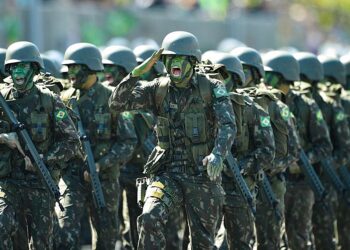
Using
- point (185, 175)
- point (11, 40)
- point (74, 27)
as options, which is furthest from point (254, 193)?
point (74, 27)

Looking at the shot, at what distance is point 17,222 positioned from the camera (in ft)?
41.2

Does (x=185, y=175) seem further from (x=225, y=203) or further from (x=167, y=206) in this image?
(x=225, y=203)

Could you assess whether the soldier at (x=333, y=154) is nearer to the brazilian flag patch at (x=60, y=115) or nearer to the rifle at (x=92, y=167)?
the rifle at (x=92, y=167)

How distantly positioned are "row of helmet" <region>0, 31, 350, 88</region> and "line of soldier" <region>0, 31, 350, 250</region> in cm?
2

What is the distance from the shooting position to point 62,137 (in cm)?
1287

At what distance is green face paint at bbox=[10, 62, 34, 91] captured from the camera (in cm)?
1274

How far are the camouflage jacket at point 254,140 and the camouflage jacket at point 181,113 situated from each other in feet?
3.34

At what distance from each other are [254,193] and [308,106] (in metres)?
1.96

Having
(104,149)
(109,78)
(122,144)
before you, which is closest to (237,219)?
(122,144)

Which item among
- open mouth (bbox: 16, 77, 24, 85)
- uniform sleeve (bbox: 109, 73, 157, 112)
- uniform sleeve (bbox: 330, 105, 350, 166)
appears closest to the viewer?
uniform sleeve (bbox: 109, 73, 157, 112)

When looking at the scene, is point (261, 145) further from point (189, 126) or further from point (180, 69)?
point (180, 69)

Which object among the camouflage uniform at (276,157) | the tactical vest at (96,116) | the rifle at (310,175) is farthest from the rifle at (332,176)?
the tactical vest at (96,116)

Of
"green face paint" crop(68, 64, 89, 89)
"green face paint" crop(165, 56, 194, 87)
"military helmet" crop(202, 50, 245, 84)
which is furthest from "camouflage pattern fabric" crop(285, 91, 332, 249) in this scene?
"green face paint" crop(165, 56, 194, 87)

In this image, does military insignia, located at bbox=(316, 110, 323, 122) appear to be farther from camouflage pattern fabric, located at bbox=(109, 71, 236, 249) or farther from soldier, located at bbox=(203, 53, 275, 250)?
camouflage pattern fabric, located at bbox=(109, 71, 236, 249)
